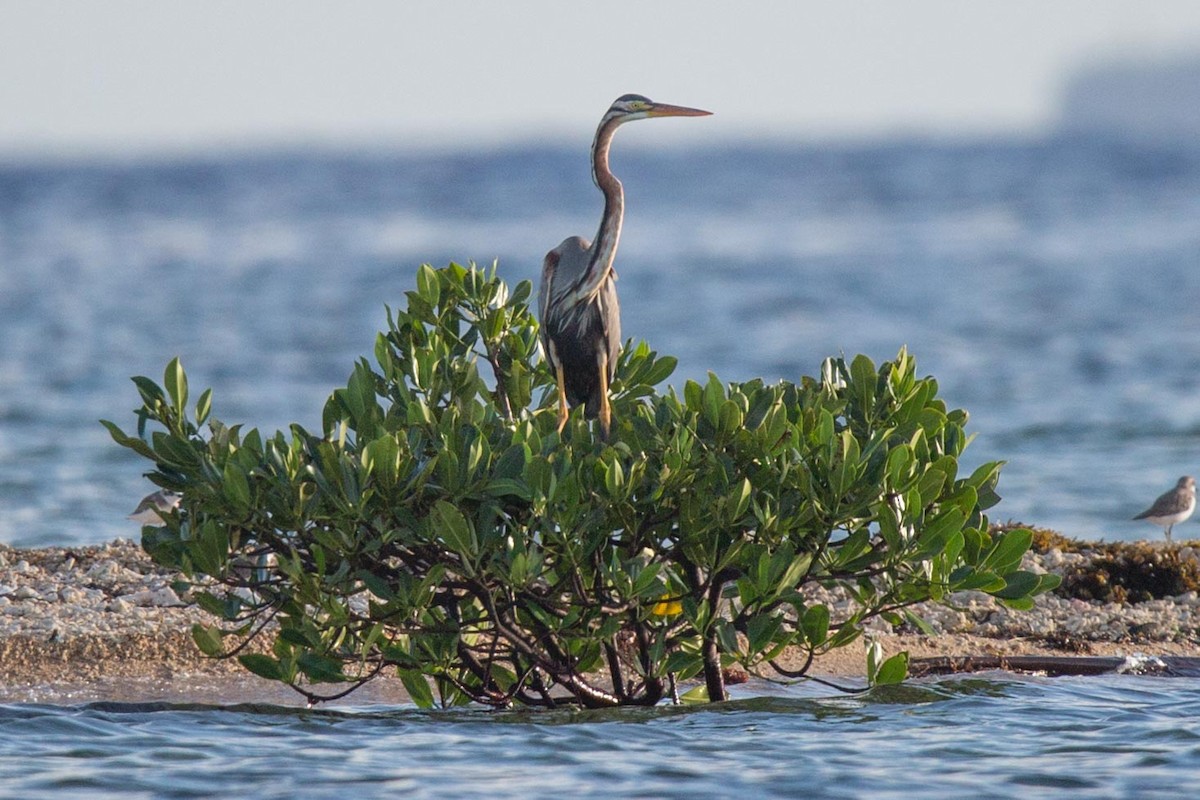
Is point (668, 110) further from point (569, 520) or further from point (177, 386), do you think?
point (177, 386)

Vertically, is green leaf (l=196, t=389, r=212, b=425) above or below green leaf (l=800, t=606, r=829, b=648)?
above

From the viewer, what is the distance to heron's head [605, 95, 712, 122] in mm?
7230

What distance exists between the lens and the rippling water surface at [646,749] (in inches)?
229

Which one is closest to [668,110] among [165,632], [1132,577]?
[165,632]

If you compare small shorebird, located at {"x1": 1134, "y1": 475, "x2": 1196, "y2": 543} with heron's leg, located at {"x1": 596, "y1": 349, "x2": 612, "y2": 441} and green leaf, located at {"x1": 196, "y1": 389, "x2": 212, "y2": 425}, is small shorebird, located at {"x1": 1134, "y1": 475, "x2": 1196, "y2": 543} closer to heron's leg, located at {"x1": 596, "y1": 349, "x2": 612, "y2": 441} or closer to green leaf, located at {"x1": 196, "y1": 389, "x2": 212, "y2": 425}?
heron's leg, located at {"x1": 596, "y1": 349, "x2": 612, "y2": 441}

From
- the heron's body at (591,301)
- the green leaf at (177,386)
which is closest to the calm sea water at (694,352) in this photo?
the green leaf at (177,386)

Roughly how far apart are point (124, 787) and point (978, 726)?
3267 mm

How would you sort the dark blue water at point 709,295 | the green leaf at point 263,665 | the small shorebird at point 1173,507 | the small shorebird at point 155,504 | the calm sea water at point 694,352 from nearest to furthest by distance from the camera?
the calm sea water at point 694,352 → the green leaf at point 263,665 → the small shorebird at point 155,504 → the small shorebird at point 1173,507 → the dark blue water at point 709,295

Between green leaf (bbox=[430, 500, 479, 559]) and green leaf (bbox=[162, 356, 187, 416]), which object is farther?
green leaf (bbox=[162, 356, 187, 416])

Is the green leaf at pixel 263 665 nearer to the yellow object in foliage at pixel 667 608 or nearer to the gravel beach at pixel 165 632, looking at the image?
the gravel beach at pixel 165 632

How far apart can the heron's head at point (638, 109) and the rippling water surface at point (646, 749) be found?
2.56 metres

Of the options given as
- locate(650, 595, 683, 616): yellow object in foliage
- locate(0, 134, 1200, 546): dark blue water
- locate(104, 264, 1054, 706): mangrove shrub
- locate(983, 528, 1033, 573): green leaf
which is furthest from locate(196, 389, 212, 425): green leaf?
locate(0, 134, 1200, 546): dark blue water

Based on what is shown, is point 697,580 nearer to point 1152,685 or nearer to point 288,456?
A: point 288,456

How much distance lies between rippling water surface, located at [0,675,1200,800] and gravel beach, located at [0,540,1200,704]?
447 millimetres
